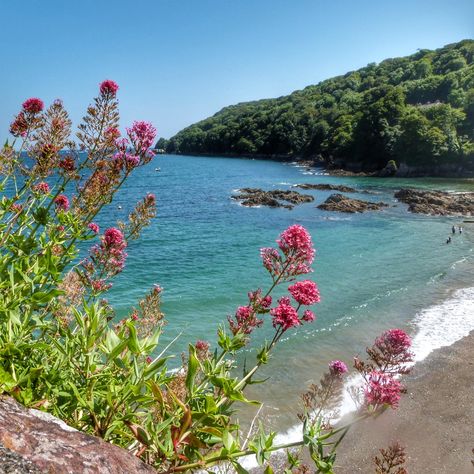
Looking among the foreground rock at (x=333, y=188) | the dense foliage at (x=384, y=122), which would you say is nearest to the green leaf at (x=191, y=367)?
the foreground rock at (x=333, y=188)

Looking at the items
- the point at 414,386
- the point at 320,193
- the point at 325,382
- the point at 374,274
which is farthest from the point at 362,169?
the point at 325,382

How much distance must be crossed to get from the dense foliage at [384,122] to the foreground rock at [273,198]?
3696cm

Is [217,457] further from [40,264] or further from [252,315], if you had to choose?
[40,264]

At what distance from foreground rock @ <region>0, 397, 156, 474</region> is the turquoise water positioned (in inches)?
369

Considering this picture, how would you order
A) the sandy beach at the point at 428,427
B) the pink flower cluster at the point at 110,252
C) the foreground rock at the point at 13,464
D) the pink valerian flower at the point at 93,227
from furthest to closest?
the sandy beach at the point at 428,427
the pink valerian flower at the point at 93,227
the pink flower cluster at the point at 110,252
the foreground rock at the point at 13,464

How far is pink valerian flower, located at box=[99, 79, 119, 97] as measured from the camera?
383 centimetres

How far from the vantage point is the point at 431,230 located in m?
36.1

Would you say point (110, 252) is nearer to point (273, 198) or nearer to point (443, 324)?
point (443, 324)

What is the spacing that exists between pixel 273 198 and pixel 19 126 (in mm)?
48837

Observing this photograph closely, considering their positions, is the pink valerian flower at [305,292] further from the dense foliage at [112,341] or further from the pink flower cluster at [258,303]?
the pink flower cluster at [258,303]

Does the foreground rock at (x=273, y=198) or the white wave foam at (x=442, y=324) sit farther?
the foreground rock at (x=273, y=198)

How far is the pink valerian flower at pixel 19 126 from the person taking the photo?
4051mm

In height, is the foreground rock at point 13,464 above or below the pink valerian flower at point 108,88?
below

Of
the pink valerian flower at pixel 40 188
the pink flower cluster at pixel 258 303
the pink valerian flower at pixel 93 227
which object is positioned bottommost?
the pink flower cluster at pixel 258 303
